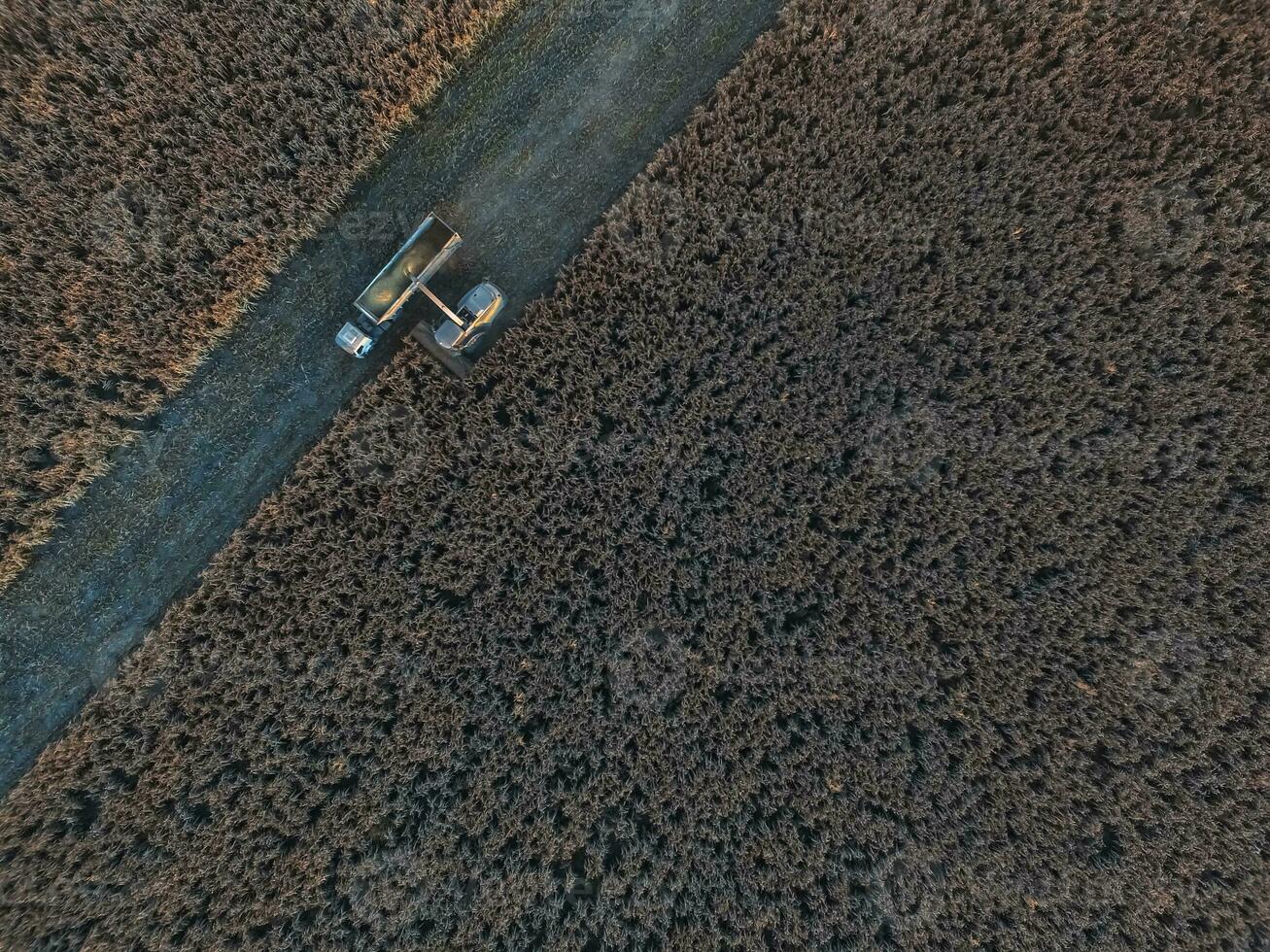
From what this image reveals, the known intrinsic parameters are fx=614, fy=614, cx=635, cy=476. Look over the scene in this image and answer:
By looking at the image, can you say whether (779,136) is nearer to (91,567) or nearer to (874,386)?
(874,386)

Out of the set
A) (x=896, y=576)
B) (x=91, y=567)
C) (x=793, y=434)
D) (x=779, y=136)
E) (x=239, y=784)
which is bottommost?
(x=239, y=784)

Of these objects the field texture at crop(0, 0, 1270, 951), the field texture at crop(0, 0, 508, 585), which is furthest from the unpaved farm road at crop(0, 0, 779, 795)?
the field texture at crop(0, 0, 1270, 951)

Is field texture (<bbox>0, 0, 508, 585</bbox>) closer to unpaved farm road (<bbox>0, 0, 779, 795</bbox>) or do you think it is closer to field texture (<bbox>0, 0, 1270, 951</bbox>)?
unpaved farm road (<bbox>0, 0, 779, 795</bbox>)

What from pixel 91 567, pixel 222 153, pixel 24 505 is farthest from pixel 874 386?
pixel 24 505

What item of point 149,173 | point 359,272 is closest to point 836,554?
point 359,272

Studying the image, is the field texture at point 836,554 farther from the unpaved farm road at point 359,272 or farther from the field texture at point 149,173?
the field texture at point 149,173

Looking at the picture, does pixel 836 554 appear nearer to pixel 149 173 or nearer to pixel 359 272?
pixel 359 272

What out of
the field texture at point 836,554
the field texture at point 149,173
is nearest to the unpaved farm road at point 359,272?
the field texture at point 149,173
